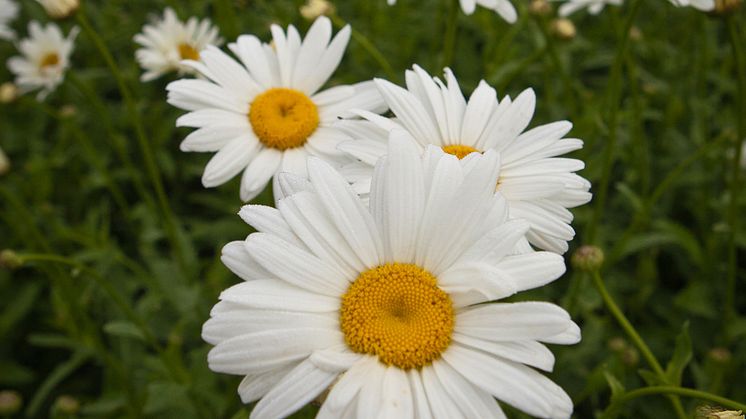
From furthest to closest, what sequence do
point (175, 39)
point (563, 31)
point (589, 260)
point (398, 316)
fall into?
point (175, 39), point (563, 31), point (589, 260), point (398, 316)

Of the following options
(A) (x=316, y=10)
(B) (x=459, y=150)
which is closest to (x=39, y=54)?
(A) (x=316, y=10)

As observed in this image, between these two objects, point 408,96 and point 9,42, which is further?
point 9,42

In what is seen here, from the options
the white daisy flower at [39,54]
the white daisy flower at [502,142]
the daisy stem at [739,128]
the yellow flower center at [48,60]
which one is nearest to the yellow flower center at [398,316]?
the white daisy flower at [502,142]

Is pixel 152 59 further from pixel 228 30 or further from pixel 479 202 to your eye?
pixel 479 202

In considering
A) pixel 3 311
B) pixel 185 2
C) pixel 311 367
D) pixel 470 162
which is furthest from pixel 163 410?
pixel 185 2

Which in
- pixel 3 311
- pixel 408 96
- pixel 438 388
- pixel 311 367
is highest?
pixel 408 96

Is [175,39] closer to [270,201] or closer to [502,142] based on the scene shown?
[270,201]

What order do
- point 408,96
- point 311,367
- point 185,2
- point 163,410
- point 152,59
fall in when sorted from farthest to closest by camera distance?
point 185,2
point 152,59
point 163,410
point 408,96
point 311,367
